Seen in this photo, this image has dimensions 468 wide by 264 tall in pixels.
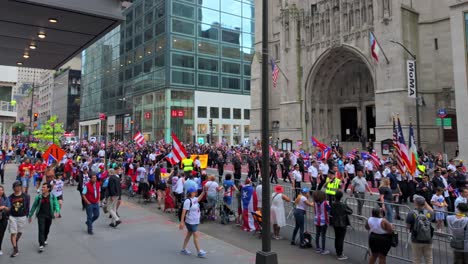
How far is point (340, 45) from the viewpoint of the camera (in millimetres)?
36156

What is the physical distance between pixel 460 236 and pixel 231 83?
59411 mm

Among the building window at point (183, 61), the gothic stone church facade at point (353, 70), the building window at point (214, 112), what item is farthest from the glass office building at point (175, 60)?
the gothic stone church facade at point (353, 70)

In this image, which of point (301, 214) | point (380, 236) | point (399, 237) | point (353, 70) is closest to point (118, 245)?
point (301, 214)

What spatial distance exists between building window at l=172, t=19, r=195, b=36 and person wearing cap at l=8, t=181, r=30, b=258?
172 ft

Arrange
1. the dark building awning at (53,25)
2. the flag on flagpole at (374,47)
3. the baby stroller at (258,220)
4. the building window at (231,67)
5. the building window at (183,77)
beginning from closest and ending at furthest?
the dark building awning at (53,25) < the baby stroller at (258,220) < the flag on flagpole at (374,47) < the building window at (183,77) < the building window at (231,67)

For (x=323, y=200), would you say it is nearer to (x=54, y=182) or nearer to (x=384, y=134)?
(x=54, y=182)

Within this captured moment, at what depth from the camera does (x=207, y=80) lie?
6100cm

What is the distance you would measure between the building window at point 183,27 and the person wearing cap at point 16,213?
52369mm

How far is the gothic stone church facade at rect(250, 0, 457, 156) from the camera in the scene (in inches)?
1227

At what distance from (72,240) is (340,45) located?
3369 cm

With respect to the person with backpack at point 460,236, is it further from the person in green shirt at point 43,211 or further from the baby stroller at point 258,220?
the person in green shirt at point 43,211

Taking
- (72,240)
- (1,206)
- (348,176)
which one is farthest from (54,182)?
(348,176)

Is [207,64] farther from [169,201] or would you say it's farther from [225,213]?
[225,213]

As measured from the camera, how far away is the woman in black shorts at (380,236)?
7.01 m
